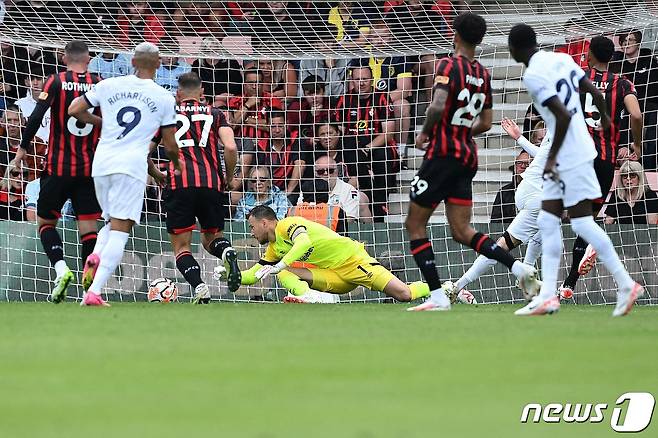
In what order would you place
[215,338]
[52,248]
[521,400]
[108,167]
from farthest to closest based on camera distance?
[52,248]
[108,167]
[215,338]
[521,400]

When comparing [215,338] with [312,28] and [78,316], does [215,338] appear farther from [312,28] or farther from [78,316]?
[312,28]

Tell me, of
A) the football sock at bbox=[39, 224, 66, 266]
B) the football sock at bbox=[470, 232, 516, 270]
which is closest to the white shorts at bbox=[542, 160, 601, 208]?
the football sock at bbox=[470, 232, 516, 270]

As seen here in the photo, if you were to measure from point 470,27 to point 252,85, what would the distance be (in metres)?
6.89

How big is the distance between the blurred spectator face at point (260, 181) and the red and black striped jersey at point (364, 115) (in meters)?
1.20

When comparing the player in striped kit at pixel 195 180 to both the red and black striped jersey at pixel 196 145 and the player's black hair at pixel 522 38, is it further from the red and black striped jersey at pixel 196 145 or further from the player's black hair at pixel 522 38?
the player's black hair at pixel 522 38

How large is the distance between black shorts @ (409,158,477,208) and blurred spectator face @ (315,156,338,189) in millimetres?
6026

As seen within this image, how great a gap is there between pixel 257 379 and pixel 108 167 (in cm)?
535

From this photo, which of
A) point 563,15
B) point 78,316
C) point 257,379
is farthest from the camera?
point 563,15

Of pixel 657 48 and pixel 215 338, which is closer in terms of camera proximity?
pixel 215 338

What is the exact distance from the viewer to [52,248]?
38.5 ft

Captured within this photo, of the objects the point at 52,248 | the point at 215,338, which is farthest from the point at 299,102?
the point at 215,338

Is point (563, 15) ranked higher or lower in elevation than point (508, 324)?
higher

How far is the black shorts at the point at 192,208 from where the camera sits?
12375 millimetres

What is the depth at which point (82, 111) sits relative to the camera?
10688mm
